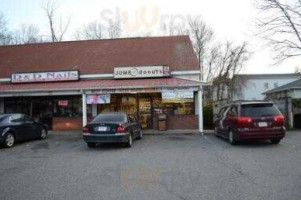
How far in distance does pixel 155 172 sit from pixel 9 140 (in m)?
8.77

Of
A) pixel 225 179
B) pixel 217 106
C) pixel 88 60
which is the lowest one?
pixel 225 179

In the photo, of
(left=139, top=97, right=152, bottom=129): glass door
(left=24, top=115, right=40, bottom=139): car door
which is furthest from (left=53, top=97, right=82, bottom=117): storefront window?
(left=24, top=115, right=40, bottom=139): car door

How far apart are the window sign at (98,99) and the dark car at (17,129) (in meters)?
3.11

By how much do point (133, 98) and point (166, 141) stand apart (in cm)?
663

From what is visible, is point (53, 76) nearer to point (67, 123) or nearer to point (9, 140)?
point (67, 123)

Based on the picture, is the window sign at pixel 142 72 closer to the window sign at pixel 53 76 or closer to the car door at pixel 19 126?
the window sign at pixel 53 76

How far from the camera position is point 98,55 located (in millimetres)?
26672

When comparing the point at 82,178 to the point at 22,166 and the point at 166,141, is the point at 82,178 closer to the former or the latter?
the point at 22,166

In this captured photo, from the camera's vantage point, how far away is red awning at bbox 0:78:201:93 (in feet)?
67.3

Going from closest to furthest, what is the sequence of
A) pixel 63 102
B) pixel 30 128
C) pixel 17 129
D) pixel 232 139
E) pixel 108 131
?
pixel 108 131 < pixel 232 139 < pixel 17 129 < pixel 30 128 < pixel 63 102

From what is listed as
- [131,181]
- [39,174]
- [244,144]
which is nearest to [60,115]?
[244,144]

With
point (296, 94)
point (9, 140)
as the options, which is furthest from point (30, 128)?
point (296, 94)

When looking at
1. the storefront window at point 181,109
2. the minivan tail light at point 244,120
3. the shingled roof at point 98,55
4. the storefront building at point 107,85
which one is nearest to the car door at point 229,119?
the minivan tail light at point 244,120

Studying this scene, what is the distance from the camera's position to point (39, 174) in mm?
9891
